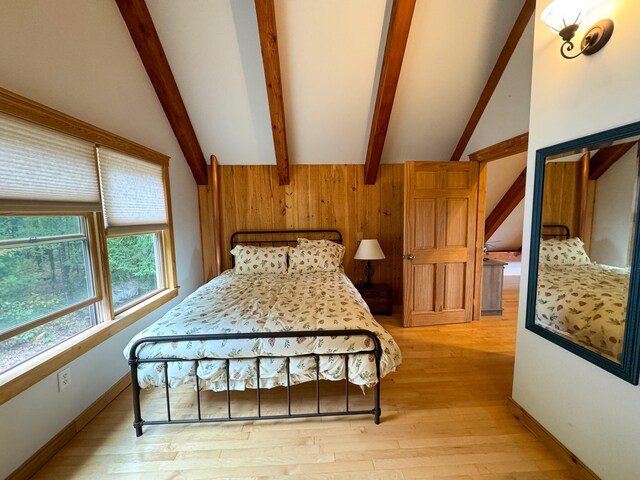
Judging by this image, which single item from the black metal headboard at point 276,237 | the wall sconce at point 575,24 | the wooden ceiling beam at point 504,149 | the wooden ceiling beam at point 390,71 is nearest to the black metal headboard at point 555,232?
the wall sconce at point 575,24

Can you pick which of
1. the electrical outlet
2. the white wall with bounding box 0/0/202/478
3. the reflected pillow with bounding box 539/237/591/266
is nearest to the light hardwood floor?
the white wall with bounding box 0/0/202/478

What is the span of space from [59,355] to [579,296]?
3.02 metres

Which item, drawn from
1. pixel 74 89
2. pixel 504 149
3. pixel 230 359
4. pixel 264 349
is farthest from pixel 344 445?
pixel 504 149

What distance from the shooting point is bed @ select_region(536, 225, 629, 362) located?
129cm

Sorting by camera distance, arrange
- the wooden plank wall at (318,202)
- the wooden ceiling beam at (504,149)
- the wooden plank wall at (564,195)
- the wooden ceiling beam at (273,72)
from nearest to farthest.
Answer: the wooden plank wall at (564,195), the wooden ceiling beam at (273,72), the wooden ceiling beam at (504,149), the wooden plank wall at (318,202)

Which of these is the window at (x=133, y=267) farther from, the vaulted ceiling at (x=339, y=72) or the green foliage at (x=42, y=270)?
the vaulted ceiling at (x=339, y=72)

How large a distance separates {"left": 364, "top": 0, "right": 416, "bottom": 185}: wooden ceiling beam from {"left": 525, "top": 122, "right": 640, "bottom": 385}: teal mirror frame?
58.0 inches

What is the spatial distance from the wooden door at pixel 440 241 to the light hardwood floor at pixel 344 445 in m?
1.22

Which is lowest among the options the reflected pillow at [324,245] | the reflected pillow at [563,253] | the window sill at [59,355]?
the window sill at [59,355]

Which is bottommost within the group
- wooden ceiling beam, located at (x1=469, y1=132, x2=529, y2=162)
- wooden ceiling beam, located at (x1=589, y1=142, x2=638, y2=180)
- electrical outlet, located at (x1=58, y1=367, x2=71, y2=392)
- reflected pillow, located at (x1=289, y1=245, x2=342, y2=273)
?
electrical outlet, located at (x1=58, y1=367, x2=71, y2=392)

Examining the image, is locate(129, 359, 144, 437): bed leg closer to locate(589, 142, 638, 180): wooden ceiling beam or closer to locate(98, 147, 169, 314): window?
locate(98, 147, 169, 314): window

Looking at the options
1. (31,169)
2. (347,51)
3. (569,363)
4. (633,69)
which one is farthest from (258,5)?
(569,363)

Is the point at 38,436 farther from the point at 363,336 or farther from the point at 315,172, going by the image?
the point at 315,172

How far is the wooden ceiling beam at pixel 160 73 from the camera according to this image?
2.34 metres
